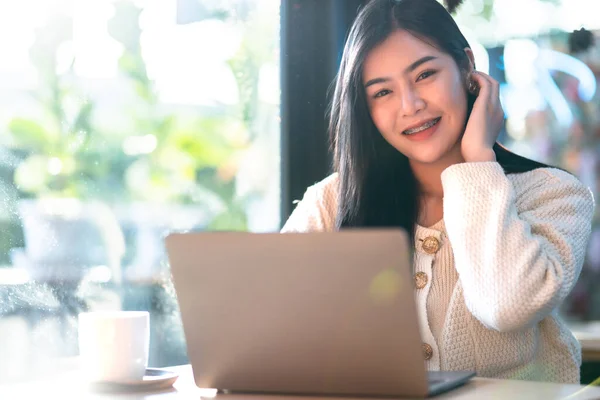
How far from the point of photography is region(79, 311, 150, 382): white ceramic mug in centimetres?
123

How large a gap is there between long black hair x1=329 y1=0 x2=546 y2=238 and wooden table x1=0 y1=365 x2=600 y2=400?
745 millimetres

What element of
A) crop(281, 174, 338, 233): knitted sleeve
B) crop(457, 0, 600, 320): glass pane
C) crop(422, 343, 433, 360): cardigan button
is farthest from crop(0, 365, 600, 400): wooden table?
crop(457, 0, 600, 320): glass pane

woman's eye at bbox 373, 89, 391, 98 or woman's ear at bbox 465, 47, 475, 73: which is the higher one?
woman's ear at bbox 465, 47, 475, 73

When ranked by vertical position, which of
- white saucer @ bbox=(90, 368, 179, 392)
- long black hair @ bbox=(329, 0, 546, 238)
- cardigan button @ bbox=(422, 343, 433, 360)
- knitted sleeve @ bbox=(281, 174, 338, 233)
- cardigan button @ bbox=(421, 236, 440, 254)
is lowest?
cardigan button @ bbox=(422, 343, 433, 360)

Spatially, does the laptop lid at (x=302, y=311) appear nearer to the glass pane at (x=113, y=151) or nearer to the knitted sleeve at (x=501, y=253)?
the knitted sleeve at (x=501, y=253)

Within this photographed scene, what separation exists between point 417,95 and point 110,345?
937 millimetres

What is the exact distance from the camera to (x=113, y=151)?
6.21 feet

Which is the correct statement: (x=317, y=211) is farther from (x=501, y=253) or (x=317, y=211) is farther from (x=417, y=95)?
(x=501, y=253)

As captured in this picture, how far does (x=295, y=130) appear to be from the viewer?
244 centimetres

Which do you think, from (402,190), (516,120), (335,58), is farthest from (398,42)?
(516,120)

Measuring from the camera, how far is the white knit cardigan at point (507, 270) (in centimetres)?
147

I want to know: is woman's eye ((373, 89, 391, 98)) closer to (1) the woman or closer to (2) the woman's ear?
(1) the woman

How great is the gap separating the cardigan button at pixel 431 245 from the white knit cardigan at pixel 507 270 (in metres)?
0.01

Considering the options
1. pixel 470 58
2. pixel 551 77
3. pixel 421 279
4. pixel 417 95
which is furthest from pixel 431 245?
pixel 551 77
